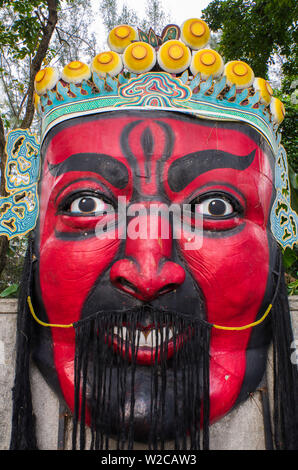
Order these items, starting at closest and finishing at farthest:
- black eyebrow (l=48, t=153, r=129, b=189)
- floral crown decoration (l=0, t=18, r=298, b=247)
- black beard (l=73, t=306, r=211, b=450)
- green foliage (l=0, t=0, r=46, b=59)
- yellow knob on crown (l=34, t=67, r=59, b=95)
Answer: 1. black beard (l=73, t=306, r=211, b=450)
2. black eyebrow (l=48, t=153, r=129, b=189)
3. floral crown decoration (l=0, t=18, r=298, b=247)
4. yellow knob on crown (l=34, t=67, r=59, b=95)
5. green foliage (l=0, t=0, r=46, b=59)

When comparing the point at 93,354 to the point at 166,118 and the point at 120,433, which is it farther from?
the point at 166,118

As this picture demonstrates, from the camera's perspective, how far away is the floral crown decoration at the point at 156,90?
2.04m

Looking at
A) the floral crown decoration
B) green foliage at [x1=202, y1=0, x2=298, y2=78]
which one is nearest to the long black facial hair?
the floral crown decoration

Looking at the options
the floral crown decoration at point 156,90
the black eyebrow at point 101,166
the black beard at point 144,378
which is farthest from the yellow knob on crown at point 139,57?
the black beard at point 144,378

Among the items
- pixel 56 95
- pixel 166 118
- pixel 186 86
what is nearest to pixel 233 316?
pixel 166 118

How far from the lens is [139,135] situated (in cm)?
195

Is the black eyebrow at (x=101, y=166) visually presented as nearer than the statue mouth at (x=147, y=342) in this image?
No

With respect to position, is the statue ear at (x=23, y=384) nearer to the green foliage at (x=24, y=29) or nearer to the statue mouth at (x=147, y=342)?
the statue mouth at (x=147, y=342)

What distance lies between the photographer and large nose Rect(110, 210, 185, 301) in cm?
171

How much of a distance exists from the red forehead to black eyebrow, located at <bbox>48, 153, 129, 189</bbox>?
0.10ft

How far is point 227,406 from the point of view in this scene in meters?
1.91

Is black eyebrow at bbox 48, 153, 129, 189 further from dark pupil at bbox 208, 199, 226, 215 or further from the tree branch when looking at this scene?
the tree branch

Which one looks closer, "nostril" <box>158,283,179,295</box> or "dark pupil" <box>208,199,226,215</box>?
"nostril" <box>158,283,179,295</box>

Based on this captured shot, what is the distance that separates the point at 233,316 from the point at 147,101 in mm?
1139
